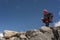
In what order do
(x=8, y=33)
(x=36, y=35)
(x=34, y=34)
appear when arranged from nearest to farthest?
(x=36, y=35) < (x=34, y=34) < (x=8, y=33)

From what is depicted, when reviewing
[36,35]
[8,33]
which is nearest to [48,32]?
[36,35]

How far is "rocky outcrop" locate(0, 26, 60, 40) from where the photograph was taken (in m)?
36.6

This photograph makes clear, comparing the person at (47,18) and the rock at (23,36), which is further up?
the person at (47,18)

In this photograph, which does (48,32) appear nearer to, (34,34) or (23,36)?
(34,34)

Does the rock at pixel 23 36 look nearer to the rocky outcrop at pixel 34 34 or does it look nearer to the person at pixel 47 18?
the rocky outcrop at pixel 34 34

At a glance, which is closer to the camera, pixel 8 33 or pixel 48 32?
pixel 48 32

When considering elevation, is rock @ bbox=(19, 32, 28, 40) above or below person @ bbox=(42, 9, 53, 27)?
below

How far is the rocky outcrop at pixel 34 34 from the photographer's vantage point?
3656 cm

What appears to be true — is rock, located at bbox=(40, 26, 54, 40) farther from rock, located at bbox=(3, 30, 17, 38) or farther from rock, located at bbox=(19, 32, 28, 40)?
rock, located at bbox=(3, 30, 17, 38)

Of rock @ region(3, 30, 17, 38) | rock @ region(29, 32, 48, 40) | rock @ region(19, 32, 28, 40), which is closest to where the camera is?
rock @ region(29, 32, 48, 40)

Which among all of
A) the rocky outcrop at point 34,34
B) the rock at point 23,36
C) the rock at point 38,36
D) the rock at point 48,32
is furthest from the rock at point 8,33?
the rock at point 48,32

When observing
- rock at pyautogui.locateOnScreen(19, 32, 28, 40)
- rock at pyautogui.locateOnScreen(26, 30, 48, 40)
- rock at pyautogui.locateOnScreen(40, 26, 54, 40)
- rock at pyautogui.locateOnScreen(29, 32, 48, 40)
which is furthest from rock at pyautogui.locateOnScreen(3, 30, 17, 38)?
rock at pyautogui.locateOnScreen(40, 26, 54, 40)

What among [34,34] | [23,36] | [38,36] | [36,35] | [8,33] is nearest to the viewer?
[38,36]

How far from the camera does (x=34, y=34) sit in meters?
37.1
